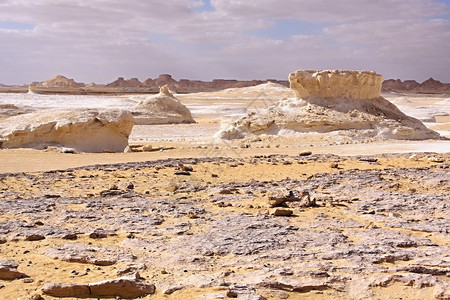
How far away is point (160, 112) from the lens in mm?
31109

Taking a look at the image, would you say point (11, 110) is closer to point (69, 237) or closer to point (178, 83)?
point (69, 237)

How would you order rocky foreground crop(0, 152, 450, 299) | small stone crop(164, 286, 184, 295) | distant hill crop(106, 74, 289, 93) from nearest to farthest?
1. small stone crop(164, 286, 184, 295)
2. rocky foreground crop(0, 152, 450, 299)
3. distant hill crop(106, 74, 289, 93)

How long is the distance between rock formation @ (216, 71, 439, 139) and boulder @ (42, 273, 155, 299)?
1546cm

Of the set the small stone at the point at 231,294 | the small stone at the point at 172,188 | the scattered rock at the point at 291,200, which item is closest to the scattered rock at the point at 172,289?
the small stone at the point at 231,294

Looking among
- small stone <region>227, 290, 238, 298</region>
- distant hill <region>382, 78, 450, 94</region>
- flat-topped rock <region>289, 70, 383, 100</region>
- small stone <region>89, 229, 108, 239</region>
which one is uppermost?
distant hill <region>382, 78, 450, 94</region>

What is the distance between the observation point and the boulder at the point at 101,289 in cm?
420

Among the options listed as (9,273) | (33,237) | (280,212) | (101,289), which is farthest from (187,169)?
(101,289)

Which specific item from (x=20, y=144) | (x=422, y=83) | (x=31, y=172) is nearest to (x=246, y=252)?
(x=31, y=172)

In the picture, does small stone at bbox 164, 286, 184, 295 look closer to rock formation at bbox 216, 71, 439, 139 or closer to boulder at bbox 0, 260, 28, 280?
boulder at bbox 0, 260, 28, 280

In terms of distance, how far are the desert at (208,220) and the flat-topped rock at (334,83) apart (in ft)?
16.2

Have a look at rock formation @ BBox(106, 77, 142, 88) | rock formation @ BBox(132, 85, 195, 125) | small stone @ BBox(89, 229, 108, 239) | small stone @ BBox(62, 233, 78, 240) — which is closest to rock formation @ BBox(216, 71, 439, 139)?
rock formation @ BBox(132, 85, 195, 125)

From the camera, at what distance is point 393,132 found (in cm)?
1912

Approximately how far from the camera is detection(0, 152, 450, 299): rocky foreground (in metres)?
4.46

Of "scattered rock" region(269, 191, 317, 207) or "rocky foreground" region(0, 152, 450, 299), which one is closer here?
"rocky foreground" region(0, 152, 450, 299)
